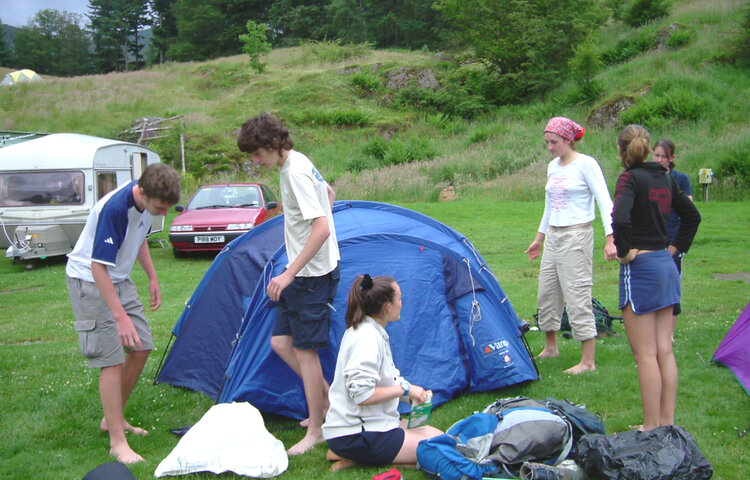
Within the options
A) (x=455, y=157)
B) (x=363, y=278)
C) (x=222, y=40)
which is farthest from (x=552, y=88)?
(x=222, y=40)

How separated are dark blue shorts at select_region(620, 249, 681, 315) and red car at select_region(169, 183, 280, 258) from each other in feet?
31.9

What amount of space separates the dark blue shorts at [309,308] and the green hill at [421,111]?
14252 millimetres

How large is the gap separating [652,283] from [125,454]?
3418 millimetres

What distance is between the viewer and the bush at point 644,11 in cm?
3159

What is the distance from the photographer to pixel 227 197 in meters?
14.1

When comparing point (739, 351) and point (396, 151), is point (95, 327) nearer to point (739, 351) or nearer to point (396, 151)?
point (739, 351)

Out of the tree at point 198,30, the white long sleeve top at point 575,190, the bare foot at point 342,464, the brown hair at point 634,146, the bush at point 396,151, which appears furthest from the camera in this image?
the tree at point 198,30

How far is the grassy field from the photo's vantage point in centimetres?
385

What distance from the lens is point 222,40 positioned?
57.4 meters

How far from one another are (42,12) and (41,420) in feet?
277

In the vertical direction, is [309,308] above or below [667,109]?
below

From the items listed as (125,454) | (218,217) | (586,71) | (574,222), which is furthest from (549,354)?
(586,71)

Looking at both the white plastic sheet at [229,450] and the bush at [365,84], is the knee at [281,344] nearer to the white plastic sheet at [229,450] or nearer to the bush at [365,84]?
the white plastic sheet at [229,450]

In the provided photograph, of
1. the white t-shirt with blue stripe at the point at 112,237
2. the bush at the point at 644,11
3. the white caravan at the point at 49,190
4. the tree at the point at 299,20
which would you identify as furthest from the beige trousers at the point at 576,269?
the tree at the point at 299,20
